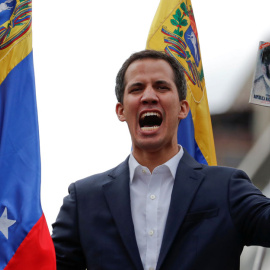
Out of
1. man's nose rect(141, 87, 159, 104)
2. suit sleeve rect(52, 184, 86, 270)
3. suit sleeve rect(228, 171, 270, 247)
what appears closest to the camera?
suit sleeve rect(228, 171, 270, 247)

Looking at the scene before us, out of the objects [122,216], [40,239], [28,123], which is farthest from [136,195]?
[28,123]

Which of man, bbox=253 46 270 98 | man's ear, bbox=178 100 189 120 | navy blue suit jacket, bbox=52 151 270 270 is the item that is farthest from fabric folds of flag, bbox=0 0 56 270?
man, bbox=253 46 270 98

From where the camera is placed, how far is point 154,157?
9.69 feet

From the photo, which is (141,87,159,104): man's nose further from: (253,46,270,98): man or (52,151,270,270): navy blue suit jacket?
(253,46,270,98): man

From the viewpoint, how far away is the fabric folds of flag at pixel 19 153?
3117 millimetres

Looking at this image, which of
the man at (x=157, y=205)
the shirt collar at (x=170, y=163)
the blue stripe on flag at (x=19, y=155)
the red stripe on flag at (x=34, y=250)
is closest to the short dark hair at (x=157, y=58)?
the man at (x=157, y=205)

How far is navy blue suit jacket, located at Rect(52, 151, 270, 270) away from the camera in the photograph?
2.59m

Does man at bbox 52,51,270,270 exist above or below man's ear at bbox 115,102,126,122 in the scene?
below

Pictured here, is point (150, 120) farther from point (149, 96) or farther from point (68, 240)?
point (68, 240)

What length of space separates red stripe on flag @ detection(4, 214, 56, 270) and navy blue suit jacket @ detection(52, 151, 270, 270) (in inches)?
3.8

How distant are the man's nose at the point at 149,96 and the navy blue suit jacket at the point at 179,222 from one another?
0.32 metres

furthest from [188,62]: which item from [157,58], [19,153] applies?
[19,153]

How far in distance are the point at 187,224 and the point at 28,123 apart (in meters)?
1.26

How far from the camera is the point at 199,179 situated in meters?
2.82
